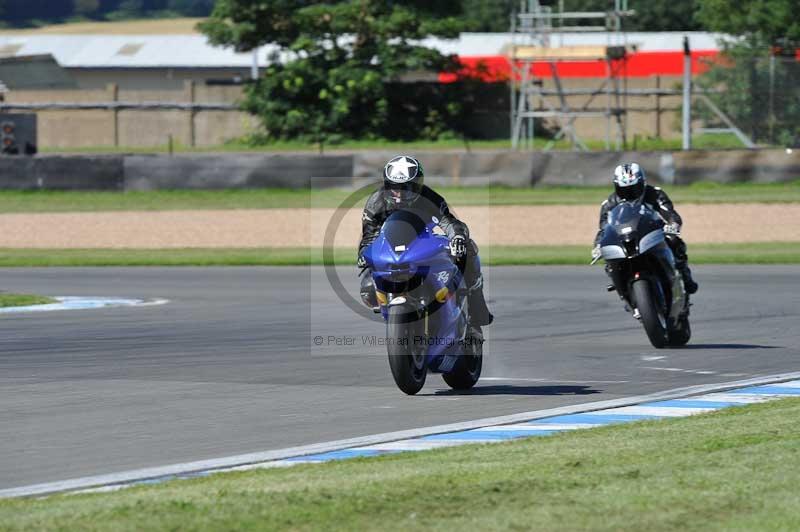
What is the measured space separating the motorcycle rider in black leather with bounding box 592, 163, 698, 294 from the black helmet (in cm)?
365

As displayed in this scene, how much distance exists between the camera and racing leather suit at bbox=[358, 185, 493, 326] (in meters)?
10.7

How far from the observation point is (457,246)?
10.6 meters

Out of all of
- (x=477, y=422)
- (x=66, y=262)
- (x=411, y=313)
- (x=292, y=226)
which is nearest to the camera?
(x=477, y=422)

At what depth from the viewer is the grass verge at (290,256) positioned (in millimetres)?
24812

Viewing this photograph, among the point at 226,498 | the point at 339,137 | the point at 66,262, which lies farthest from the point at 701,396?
the point at 339,137

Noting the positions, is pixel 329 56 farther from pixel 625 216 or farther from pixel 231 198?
pixel 625 216

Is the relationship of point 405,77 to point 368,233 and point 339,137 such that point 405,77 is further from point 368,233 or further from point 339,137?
point 368,233

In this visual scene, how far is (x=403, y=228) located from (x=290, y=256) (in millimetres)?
15960

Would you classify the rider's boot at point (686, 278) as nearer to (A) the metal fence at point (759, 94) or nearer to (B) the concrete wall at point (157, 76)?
(A) the metal fence at point (759, 94)

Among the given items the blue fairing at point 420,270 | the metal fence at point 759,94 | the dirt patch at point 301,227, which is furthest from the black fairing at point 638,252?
the metal fence at point 759,94

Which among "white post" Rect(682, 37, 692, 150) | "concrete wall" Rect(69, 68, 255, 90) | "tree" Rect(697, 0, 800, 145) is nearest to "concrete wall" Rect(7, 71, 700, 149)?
"concrete wall" Rect(69, 68, 255, 90)

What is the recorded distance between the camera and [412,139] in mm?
53656

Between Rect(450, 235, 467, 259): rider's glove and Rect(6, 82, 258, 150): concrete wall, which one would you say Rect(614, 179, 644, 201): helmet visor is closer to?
Rect(450, 235, 467, 259): rider's glove

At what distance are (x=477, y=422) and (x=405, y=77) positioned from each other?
159ft
